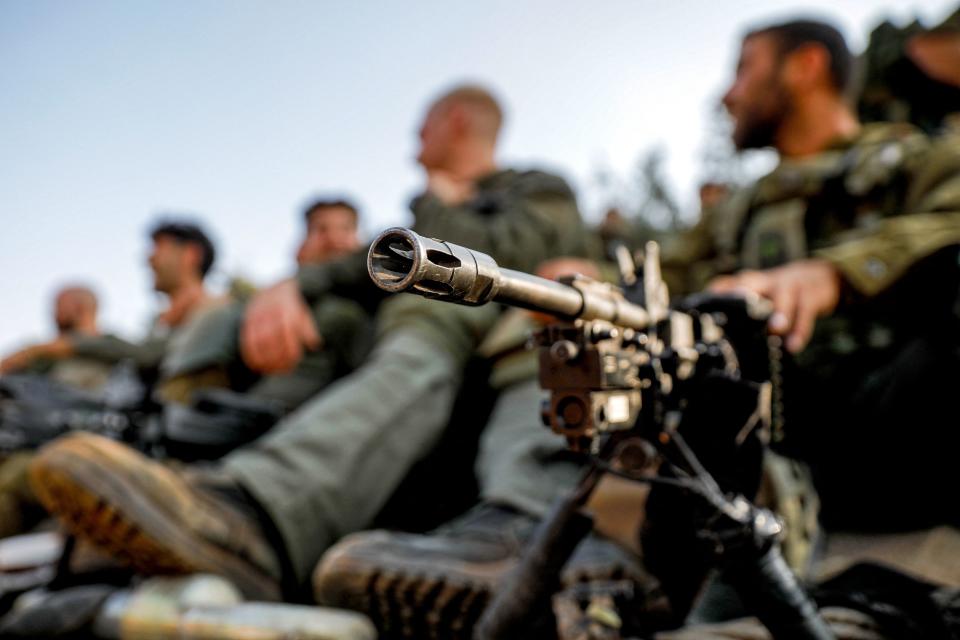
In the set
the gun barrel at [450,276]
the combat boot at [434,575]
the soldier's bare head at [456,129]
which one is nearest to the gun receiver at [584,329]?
the gun barrel at [450,276]

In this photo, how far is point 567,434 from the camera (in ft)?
2.55

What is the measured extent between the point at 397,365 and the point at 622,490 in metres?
0.86

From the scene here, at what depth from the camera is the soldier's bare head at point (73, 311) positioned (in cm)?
585

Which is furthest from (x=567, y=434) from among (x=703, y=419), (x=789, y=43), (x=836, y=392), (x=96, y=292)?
(x=96, y=292)

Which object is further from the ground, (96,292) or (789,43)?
(789,43)

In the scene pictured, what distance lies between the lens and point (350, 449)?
1801 mm

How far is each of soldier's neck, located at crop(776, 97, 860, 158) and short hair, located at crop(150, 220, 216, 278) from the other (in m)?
4.12

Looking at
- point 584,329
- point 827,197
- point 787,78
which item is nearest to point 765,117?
point 787,78

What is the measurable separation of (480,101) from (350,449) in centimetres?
260

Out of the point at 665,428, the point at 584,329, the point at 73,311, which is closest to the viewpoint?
the point at 584,329

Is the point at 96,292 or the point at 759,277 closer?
the point at 759,277

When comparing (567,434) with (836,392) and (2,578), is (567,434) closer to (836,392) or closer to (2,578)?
(836,392)

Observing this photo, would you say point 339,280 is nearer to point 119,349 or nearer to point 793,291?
point 793,291

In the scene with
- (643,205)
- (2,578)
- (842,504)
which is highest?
(643,205)
